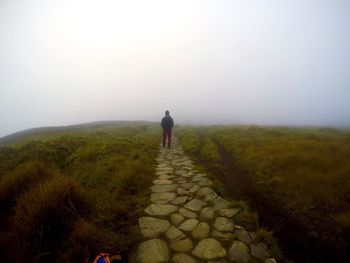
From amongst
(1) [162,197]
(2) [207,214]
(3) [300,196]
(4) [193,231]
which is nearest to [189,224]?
(4) [193,231]

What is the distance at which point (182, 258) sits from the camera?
3262mm

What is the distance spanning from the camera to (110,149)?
11508 mm

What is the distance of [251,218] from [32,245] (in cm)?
433

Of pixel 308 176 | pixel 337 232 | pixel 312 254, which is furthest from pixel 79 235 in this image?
pixel 308 176

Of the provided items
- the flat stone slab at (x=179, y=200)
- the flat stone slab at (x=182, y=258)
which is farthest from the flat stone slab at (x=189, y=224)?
the flat stone slab at (x=179, y=200)

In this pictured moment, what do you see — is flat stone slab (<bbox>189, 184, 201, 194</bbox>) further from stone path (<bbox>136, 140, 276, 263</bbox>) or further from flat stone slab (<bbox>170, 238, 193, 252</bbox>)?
flat stone slab (<bbox>170, 238, 193, 252</bbox>)

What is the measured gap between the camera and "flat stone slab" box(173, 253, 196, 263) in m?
3.19

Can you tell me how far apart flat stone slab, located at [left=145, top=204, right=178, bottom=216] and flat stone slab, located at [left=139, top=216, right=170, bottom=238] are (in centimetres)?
26

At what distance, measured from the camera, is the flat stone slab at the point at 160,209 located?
15.6 feet

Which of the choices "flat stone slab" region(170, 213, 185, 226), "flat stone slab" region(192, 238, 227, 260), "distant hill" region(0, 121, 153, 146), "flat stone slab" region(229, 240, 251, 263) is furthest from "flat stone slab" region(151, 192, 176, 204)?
"distant hill" region(0, 121, 153, 146)

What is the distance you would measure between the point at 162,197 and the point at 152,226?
1.54 m

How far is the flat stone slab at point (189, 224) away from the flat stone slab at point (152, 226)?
→ 0.33 metres

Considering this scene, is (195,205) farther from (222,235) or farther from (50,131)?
(50,131)

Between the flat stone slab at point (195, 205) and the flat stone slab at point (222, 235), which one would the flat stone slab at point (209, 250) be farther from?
the flat stone slab at point (195, 205)
